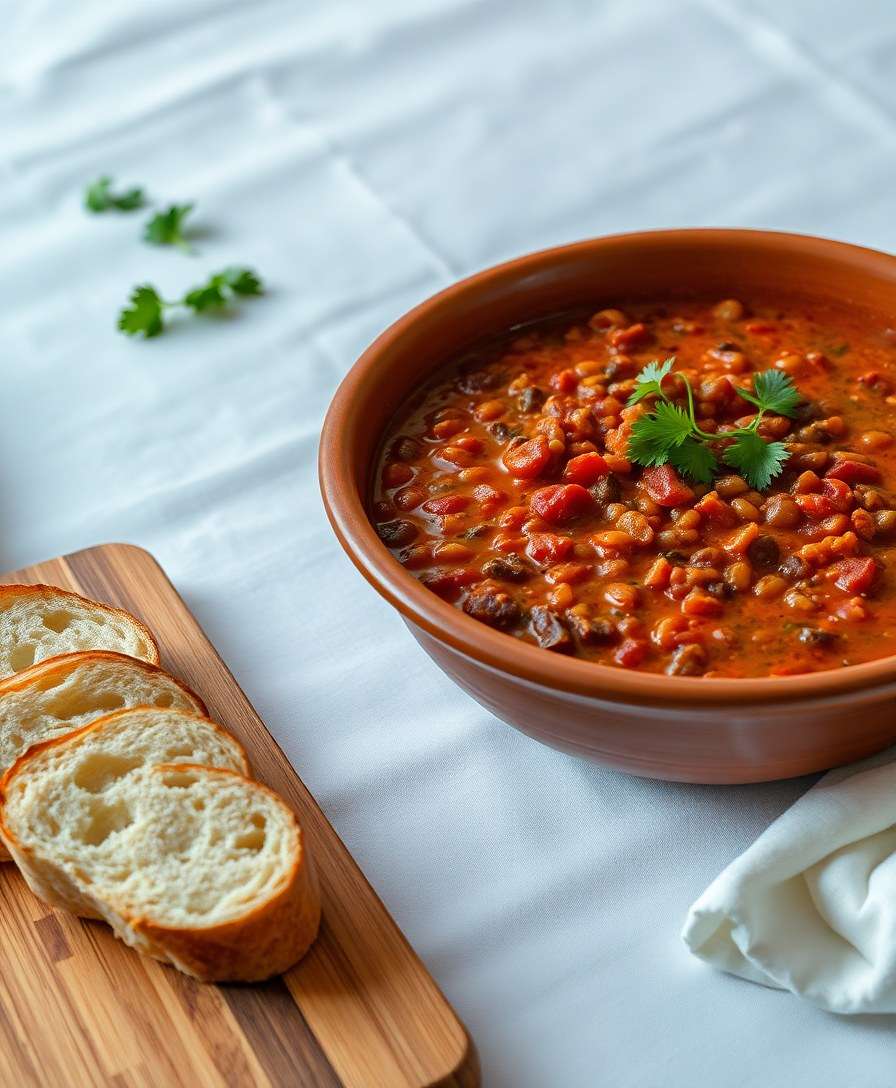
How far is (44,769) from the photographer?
2.63m

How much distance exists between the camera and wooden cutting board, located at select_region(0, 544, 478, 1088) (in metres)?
2.32

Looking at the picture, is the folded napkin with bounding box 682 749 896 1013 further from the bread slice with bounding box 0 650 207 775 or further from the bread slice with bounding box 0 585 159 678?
the bread slice with bounding box 0 585 159 678

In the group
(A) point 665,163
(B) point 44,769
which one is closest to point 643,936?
(B) point 44,769

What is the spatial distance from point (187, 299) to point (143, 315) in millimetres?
142

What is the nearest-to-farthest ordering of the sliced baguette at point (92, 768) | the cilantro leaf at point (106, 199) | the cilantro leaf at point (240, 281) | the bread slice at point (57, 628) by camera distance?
the sliced baguette at point (92, 768)
the bread slice at point (57, 628)
the cilantro leaf at point (240, 281)
the cilantro leaf at point (106, 199)

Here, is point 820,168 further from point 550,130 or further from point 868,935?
point 868,935

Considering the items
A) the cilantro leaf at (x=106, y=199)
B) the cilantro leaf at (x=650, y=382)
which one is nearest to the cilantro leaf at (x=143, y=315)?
the cilantro leaf at (x=106, y=199)

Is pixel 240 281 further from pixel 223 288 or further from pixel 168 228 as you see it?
pixel 168 228

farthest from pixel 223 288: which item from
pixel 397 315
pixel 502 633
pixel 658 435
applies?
pixel 502 633

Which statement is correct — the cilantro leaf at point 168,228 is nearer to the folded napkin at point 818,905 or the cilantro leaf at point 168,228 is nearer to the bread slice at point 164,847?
the bread slice at point 164,847

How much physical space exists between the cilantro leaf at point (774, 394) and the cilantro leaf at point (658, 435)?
22 cm

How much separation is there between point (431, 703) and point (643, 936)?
756 mm

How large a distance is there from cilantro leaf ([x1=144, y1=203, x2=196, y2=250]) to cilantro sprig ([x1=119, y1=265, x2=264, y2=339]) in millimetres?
235

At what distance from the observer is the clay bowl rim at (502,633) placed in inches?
91.7
